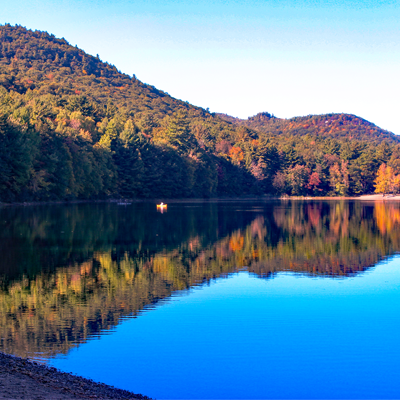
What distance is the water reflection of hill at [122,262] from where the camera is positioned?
38.5 ft

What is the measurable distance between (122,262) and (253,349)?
11.0 metres

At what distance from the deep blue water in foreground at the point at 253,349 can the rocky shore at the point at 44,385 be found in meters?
0.59

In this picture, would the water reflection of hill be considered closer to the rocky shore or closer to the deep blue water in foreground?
the deep blue water in foreground

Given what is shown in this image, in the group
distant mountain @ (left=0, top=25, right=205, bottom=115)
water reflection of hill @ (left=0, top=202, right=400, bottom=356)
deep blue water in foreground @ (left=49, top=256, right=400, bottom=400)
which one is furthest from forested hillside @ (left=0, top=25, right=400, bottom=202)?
deep blue water in foreground @ (left=49, top=256, right=400, bottom=400)

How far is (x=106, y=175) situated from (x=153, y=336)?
73.8 meters

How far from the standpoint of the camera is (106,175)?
82688 mm

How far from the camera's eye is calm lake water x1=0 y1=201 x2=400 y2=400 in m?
8.62

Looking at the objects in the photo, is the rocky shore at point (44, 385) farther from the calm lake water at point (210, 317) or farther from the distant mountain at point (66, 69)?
the distant mountain at point (66, 69)

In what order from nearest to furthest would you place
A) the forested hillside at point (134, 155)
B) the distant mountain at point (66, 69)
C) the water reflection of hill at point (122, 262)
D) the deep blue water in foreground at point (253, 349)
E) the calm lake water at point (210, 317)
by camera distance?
the deep blue water in foreground at point (253, 349), the calm lake water at point (210, 317), the water reflection of hill at point (122, 262), the forested hillside at point (134, 155), the distant mountain at point (66, 69)

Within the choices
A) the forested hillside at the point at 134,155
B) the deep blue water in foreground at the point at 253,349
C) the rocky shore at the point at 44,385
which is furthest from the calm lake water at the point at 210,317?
the forested hillside at the point at 134,155

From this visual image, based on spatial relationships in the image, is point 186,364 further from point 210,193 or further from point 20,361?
point 210,193

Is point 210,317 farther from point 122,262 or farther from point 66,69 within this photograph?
point 66,69

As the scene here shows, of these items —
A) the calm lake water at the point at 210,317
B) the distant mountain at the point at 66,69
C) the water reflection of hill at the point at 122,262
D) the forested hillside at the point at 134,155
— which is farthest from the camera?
the distant mountain at the point at 66,69

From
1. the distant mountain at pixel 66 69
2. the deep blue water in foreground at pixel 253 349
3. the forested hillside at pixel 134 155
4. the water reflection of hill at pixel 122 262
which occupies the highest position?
the distant mountain at pixel 66 69
